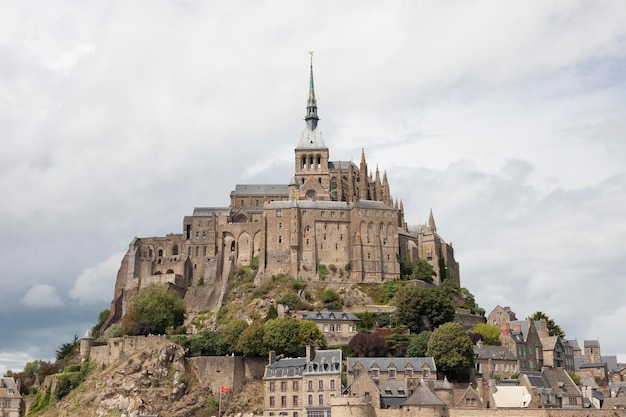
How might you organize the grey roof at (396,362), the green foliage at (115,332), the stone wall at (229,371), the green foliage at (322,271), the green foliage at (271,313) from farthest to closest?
the green foliage at (322,271) < the green foliage at (271,313) < the green foliage at (115,332) < the stone wall at (229,371) < the grey roof at (396,362)

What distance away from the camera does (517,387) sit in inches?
2844

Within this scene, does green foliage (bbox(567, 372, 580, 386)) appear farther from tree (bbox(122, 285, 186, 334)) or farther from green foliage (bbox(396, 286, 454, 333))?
tree (bbox(122, 285, 186, 334))

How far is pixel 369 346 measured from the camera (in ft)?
264

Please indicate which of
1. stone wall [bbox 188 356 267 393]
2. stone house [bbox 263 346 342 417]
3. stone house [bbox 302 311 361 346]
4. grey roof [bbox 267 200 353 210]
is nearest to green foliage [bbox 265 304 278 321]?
stone house [bbox 302 311 361 346]

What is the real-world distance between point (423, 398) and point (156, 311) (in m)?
35.2

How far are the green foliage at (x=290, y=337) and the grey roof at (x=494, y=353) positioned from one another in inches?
537

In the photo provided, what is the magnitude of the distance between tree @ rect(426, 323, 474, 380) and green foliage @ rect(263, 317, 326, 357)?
10349 millimetres

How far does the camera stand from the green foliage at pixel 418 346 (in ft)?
262

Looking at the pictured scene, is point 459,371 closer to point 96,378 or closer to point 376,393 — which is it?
point 376,393

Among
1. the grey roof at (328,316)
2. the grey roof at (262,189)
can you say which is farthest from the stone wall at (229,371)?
the grey roof at (262,189)

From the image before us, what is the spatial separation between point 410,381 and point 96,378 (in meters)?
28.9

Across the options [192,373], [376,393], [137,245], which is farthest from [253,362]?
[137,245]

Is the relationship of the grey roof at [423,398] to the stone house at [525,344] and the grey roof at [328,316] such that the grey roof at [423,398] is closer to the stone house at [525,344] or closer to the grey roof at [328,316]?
the stone house at [525,344]

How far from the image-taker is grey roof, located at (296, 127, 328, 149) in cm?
11738
